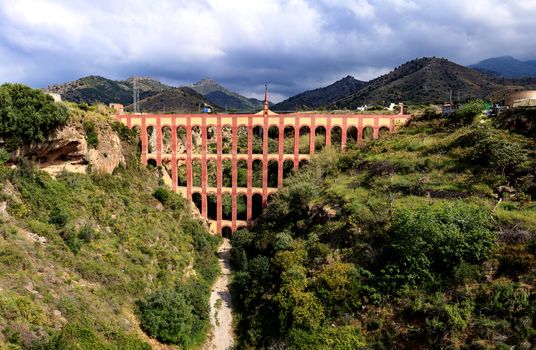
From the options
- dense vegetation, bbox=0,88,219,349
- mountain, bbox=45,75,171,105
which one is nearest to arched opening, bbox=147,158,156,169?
dense vegetation, bbox=0,88,219,349

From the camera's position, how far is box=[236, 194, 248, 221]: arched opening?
1792 inches

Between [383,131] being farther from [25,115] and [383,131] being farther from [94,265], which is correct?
[25,115]

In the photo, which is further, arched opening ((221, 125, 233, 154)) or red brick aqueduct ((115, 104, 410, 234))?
arched opening ((221, 125, 233, 154))

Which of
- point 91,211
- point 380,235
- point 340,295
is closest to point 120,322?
point 91,211

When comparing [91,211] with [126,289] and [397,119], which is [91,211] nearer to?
[126,289]

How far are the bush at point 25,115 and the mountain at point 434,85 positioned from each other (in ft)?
255

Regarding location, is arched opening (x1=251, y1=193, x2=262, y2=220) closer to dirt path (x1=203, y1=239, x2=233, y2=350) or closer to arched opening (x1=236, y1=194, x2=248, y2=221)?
arched opening (x1=236, y1=194, x2=248, y2=221)

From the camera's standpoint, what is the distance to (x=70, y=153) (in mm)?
31750

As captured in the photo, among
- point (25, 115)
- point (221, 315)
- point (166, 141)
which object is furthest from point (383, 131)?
point (25, 115)

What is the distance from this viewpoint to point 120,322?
68.4 feet

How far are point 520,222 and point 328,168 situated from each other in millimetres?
20791

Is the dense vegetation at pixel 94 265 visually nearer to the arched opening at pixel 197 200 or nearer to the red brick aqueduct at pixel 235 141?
the red brick aqueduct at pixel 235 141

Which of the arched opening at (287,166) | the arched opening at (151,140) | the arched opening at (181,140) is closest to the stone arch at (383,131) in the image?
the arched opening at (287,166)

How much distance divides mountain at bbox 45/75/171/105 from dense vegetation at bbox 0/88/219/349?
100629 mm
